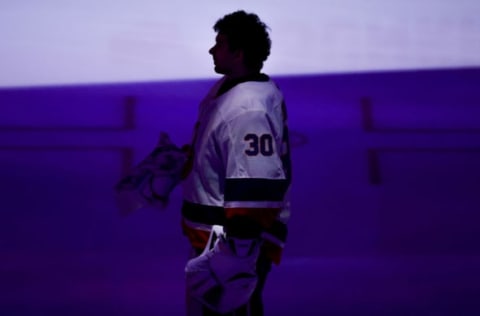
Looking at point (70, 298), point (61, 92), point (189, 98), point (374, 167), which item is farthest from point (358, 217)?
point (61, 92)

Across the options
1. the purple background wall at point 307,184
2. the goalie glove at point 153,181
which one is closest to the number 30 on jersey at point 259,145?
the goalie glove at point 153,181

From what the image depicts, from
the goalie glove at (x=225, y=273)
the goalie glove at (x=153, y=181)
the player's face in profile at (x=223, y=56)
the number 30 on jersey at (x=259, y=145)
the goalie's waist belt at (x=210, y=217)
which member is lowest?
the goalie glove at (x=225, y=273)

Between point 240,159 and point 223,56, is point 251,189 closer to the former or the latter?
point 240,159

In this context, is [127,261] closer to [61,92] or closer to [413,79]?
[61,92]

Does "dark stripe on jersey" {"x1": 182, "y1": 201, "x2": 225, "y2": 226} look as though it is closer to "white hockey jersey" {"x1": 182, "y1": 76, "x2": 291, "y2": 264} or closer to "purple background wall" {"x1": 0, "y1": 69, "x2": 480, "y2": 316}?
"white hockey jersey" {"x1": 182, "y1": 76, "x2": 291, "y2": 264}

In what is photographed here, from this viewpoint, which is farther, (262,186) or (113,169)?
(113,169)

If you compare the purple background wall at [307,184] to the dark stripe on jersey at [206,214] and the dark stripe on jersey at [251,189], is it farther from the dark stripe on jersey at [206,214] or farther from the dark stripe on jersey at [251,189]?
the dark stripe on jersey at [251,189]

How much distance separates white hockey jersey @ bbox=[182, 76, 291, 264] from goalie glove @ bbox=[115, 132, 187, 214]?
11cm

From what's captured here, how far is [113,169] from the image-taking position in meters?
2.31

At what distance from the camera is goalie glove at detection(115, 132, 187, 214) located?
1.00 meters

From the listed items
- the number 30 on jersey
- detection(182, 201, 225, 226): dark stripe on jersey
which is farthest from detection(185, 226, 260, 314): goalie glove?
the number 30 on jersey

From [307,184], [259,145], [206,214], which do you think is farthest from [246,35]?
[307,184]

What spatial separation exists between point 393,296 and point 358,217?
0.60m

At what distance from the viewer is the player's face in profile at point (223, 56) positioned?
2.88ft
